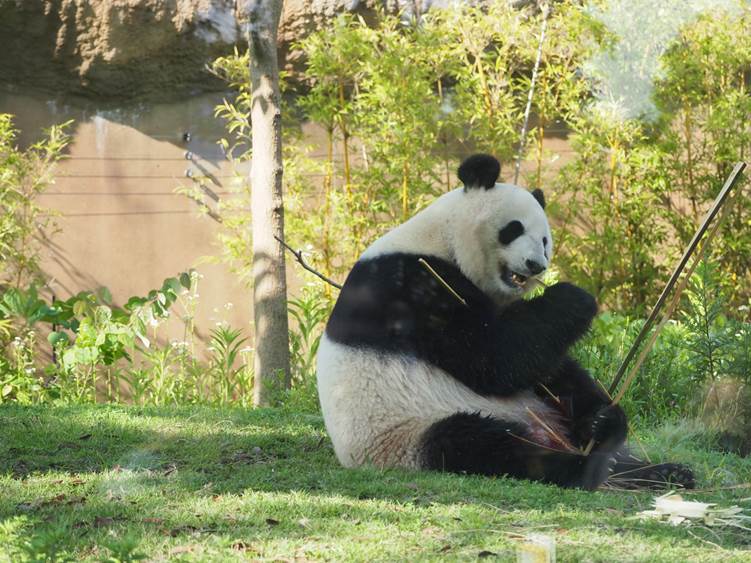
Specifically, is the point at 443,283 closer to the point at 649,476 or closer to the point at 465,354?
the point at 465,354

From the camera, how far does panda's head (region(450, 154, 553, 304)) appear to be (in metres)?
4.36

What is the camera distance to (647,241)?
33.9 feet

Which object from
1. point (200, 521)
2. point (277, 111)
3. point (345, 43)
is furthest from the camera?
point (345, 43)

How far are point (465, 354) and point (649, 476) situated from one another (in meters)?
1.11

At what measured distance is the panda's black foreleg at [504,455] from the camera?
417 cm

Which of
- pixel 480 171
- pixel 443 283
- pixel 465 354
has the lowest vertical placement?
pixel 465 354

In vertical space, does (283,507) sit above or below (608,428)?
below

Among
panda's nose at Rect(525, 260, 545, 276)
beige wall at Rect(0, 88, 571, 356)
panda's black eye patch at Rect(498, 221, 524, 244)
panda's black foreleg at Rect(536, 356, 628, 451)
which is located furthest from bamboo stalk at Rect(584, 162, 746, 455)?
beige wall at Rect(0, 88, 571, 356)

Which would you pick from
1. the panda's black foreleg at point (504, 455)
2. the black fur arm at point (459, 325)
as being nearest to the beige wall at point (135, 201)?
the black fur arm at point (459, 325)

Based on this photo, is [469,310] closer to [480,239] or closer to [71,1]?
[480,239]

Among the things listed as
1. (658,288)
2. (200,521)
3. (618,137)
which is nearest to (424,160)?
(618,137)

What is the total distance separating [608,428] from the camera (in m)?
4.34

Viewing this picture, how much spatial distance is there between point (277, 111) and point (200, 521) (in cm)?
503

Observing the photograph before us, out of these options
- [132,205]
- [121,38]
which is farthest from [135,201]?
[121,38]
